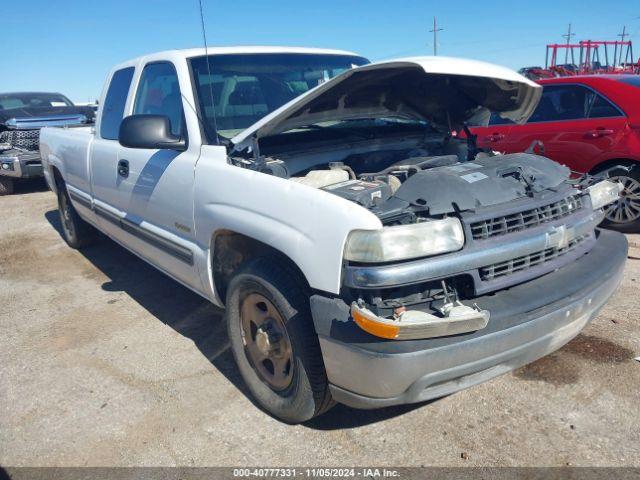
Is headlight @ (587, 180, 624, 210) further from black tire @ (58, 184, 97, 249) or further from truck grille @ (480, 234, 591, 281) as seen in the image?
black tire @ (58, 184, 97, 249)

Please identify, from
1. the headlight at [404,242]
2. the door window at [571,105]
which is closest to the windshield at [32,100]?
the door window at [571,105]

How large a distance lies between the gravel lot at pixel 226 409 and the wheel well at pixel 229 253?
61 centimetres

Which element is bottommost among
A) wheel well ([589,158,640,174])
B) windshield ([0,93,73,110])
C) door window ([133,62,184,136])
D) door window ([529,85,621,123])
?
wheel well ([589,158,640,174])

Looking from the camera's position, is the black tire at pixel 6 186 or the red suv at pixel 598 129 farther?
the black tire at pixel 6 186

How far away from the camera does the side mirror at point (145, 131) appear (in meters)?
2.96

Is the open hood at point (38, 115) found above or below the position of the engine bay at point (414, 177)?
above

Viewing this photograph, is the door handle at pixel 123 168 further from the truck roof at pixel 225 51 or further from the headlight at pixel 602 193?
the headlight at pixel 602 193

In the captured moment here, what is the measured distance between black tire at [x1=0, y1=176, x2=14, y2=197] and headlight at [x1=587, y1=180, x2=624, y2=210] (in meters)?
10.5

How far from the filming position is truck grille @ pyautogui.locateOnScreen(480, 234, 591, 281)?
7.43 ft

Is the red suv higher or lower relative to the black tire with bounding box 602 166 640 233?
higher

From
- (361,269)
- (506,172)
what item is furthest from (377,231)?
(506,172)

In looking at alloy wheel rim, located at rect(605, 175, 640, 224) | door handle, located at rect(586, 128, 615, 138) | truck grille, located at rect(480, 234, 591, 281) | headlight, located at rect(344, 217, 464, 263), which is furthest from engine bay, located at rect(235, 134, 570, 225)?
alloy wheel rim, located at rect(605, 175, 640, 224)

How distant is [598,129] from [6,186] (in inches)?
402

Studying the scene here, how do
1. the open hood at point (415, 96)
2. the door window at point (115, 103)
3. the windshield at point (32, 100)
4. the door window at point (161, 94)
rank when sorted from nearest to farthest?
the open hood at point (415, 96)
the door window at point (161, 94)
the door window at point (115, 103)
the windshield at point (32, 100)
